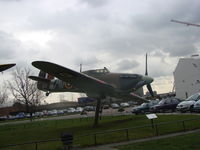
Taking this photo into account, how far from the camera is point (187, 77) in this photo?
257 feet

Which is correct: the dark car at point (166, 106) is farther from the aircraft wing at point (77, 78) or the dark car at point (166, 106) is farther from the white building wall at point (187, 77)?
the white building wall at point (187, 77)

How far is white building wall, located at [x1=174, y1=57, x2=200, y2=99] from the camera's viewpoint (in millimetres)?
75750

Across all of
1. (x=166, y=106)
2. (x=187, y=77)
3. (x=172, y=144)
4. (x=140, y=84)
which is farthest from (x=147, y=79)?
(x=187, y=77)

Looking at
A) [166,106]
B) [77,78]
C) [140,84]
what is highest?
[77,78]

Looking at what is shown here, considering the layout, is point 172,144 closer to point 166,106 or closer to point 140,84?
point 140,84

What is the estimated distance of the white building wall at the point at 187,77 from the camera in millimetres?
75750

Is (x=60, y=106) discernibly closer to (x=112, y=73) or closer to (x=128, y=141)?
(x=112, y=73)

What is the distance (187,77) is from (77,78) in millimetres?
60712

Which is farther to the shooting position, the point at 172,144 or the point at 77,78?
the point at 77,78

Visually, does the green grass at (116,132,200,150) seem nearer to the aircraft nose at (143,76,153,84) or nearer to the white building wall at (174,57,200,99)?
the aircraft nose at (143,76,153,84)

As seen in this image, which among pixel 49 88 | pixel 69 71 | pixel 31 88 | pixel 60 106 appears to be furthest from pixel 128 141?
pixel 60 106

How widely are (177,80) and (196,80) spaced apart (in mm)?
6516

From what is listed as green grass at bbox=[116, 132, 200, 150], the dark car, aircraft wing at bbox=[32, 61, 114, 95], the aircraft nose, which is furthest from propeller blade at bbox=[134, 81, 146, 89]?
green grass at bbox=[116, 132, 200, 150]

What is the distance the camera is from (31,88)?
57.3m
